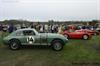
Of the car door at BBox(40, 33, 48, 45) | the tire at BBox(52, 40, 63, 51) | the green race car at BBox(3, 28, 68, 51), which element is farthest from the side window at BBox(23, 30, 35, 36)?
the tire at BBox(52, 40, 63, 51)

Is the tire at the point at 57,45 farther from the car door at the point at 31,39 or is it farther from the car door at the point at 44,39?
the car door at the point at 31,39

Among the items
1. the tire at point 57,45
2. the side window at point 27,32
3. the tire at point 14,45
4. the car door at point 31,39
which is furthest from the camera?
the side window at point 27,32

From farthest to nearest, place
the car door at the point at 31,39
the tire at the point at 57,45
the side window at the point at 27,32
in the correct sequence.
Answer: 1. the side window at the point at 27,32
2. the car door at the point at 31,39
3. the tire at the point at 57,45

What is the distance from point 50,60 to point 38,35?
342cm

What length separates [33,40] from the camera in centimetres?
1352

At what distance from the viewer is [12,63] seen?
9883 mm

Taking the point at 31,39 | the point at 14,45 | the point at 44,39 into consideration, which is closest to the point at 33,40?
the point at 31,39

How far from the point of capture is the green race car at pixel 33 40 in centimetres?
1345

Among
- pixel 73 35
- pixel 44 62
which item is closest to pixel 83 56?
pixel 44 62

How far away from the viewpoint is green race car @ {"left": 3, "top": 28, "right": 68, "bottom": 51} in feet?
44.1

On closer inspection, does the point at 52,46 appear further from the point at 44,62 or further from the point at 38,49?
the point at 44,62

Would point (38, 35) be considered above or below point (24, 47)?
above

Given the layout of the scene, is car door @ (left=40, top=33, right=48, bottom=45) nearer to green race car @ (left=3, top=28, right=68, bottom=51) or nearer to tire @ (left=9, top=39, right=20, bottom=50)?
green race car @ (left=3, top=28, right=68, bottom=51)

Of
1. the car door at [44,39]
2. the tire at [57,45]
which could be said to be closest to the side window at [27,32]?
the car door at [44,39]
